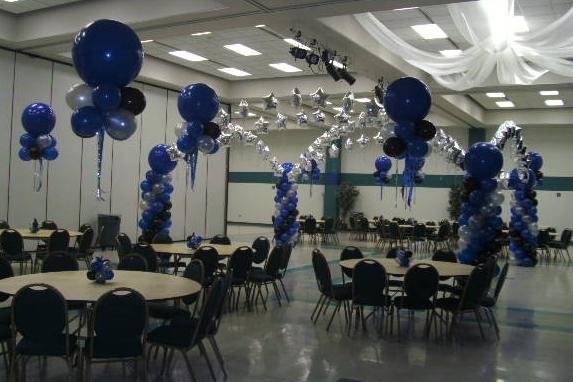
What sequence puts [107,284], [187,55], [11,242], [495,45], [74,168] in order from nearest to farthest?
[107,284]
[495,45]
[11,242]
[74,168]
[187,55]

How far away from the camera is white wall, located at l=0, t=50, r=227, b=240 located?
11.2 metres

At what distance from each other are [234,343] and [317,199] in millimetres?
17930

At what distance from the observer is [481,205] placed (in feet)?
30.2

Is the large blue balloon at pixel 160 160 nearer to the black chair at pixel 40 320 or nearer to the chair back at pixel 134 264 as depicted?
the chair back at pixel 134 264

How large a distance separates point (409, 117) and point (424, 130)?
0.23 metres

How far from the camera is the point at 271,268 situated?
7.55m

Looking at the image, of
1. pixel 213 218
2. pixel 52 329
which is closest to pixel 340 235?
pixel 213 218

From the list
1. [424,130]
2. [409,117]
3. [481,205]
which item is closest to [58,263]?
[409,117]

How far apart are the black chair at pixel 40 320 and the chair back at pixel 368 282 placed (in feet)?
10.1

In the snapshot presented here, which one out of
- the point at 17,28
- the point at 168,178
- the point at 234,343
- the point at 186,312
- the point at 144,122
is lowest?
the point at 234,343

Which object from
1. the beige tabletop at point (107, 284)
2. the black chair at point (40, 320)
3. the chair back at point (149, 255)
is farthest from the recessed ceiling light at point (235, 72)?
the black chair at point (40, 320)

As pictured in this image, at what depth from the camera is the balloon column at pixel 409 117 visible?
6496 mm

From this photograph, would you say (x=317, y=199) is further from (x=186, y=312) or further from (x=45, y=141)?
(x=186, y=312)

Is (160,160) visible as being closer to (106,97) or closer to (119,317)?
(106,97)
